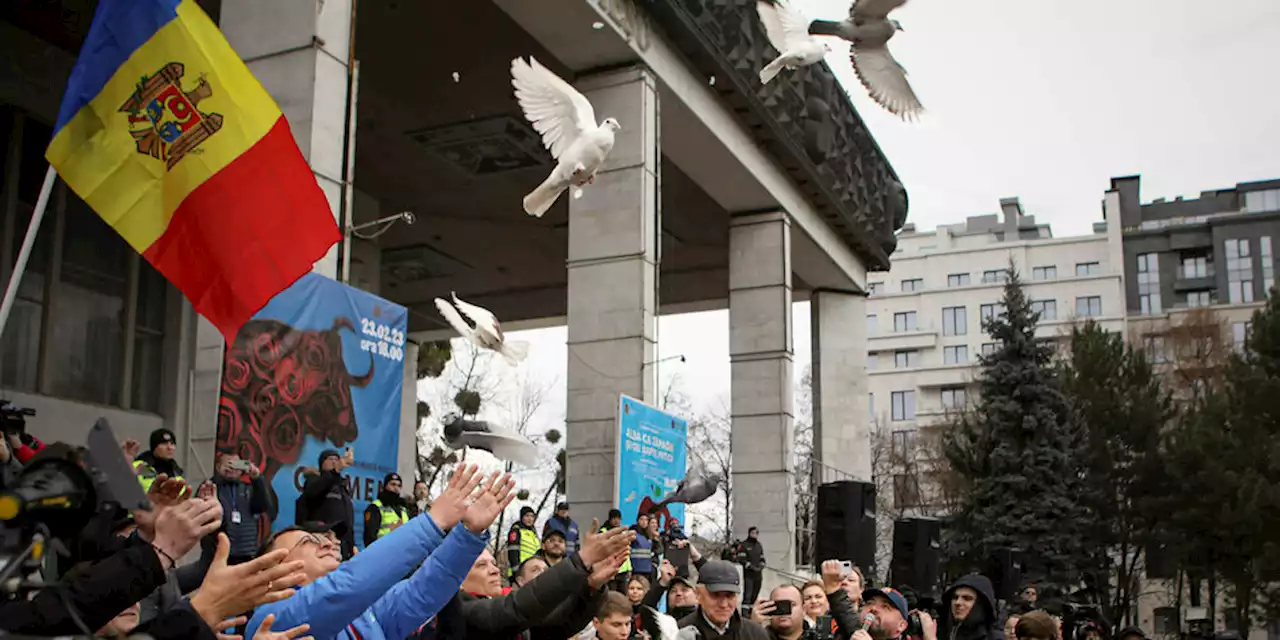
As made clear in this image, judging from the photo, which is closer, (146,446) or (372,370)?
(372,370)

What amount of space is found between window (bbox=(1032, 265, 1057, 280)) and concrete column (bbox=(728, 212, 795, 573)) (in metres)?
64.3

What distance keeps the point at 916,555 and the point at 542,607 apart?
7.59 metres

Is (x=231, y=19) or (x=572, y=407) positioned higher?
(x=231, y=19)

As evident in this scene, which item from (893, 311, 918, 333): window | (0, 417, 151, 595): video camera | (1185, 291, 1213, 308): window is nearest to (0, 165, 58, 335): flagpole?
(0, 417, 151, 595): video camera

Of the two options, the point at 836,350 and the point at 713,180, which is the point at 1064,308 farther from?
the point at 713,180

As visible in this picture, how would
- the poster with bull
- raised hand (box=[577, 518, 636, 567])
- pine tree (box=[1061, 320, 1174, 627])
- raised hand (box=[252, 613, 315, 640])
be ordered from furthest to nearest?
1. pine tree (box=[1061, 320, 1174, 627])
2. the poster with bull
3. raised hand (box=[577, 518, 636, 567])
4. raised hand (box=[252, 613, 315, 640])

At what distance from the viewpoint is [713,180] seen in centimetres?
2603

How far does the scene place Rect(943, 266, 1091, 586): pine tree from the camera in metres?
34.1

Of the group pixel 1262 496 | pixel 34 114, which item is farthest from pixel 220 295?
pixel 1262 496

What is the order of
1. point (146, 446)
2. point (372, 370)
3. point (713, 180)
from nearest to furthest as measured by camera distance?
point (372, 370) → point (146, 446) → point (713, 180)

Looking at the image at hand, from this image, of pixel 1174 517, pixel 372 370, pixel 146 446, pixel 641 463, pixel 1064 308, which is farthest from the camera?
pixel 1064 308

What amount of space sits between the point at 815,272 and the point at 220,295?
27457 mm

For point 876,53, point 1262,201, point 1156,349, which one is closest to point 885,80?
point 876,53

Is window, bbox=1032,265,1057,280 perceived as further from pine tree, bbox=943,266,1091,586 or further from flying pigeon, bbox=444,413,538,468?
flying pigeon, bbox=444,413,538,468
